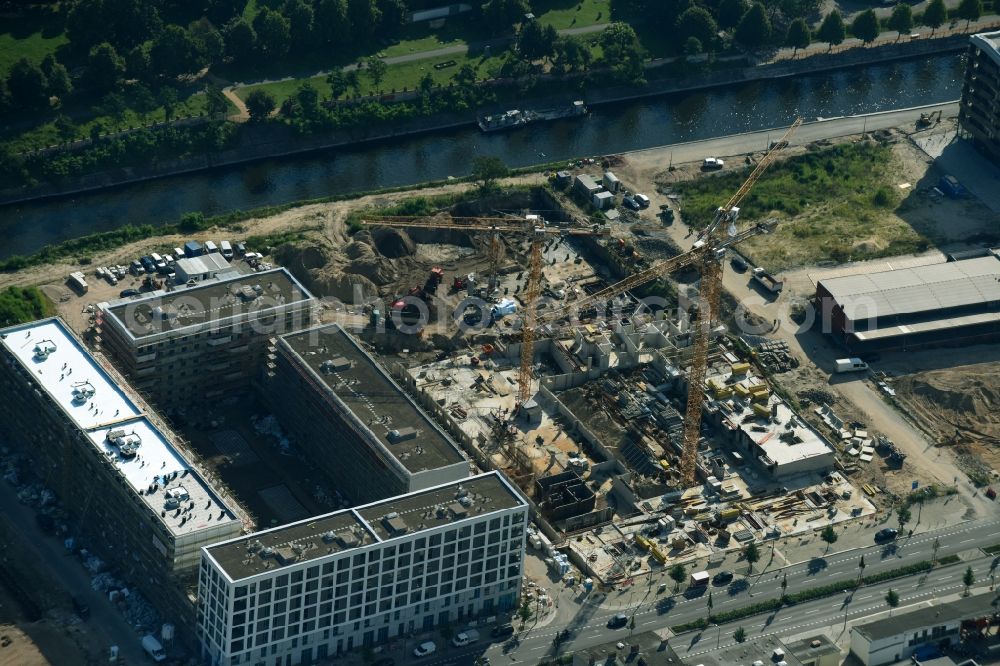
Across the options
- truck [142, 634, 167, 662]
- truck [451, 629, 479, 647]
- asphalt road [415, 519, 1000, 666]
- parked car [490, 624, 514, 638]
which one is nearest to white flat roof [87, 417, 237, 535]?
truck [142, 634, 167, 662]

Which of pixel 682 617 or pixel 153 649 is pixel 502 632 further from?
pixel 153 649

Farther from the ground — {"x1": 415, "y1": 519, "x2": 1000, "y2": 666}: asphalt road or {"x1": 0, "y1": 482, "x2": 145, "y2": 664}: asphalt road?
{"x1": 0, "y1": 482, "x2": 145, "y2": 664}: asphalt road

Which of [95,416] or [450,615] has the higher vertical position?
[95,416]

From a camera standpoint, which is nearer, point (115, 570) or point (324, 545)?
point (324, 545)

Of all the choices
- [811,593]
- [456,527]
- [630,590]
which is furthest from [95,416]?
[811,593]

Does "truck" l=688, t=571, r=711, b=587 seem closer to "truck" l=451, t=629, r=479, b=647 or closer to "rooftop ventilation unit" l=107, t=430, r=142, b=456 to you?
"truck" l=451, t=629, r=479, b=647

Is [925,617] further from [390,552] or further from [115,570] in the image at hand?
[115,570]

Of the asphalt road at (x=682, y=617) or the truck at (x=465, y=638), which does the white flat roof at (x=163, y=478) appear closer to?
the truck at (x=465, y=638)
